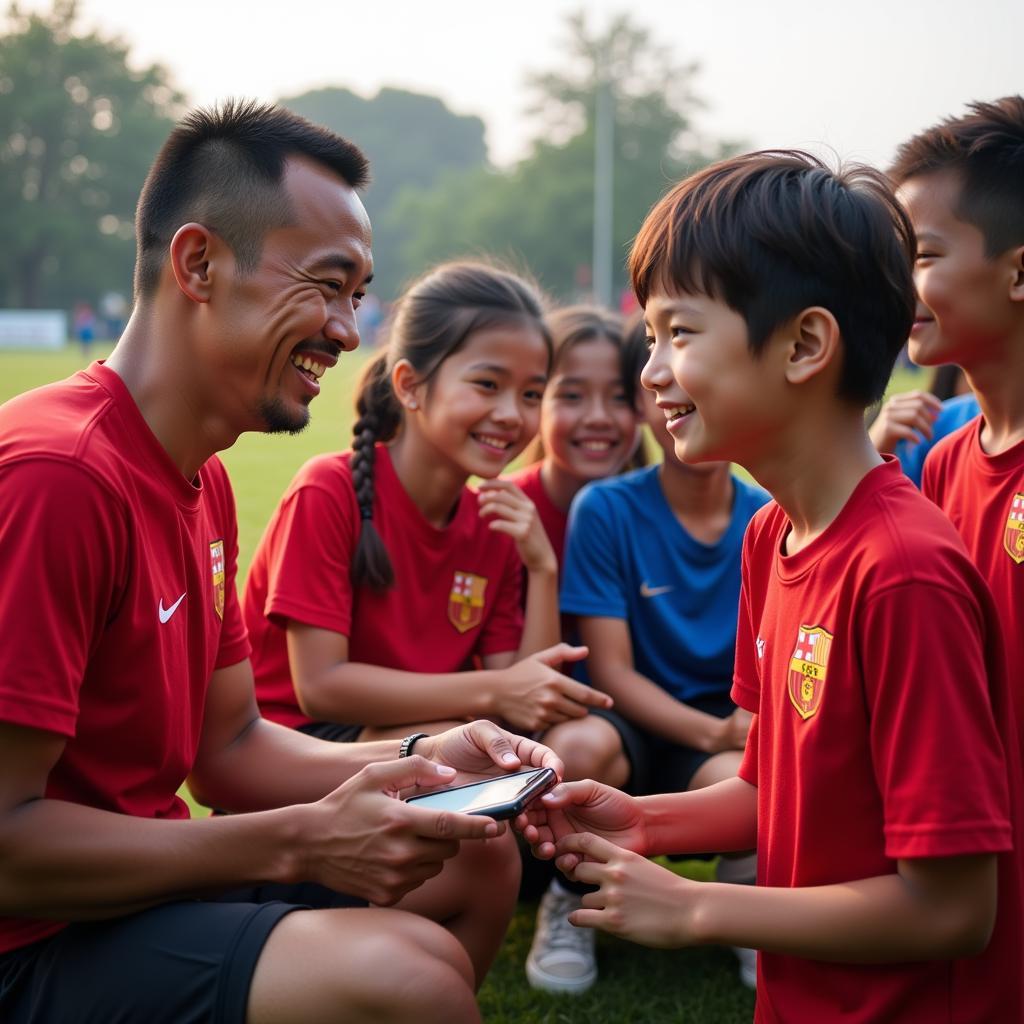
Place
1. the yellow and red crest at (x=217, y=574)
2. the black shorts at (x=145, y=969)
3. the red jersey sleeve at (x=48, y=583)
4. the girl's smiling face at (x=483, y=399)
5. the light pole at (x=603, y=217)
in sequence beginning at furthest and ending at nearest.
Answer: the light pole at (x=603, y=217)
the girl's smiling face at (x=483, y=399)
the yellow and red crest at (x=217, y=574)
the black shorts at (x=145, y=969)
the red jersey sleeve at (x=48, y=583)

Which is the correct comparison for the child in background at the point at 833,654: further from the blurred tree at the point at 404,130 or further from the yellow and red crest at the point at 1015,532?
the blurred tree at the point at 404,130

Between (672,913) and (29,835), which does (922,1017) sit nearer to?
(672,913)

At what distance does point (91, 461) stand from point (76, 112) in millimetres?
68405

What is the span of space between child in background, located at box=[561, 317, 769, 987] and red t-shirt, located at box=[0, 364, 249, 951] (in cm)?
160

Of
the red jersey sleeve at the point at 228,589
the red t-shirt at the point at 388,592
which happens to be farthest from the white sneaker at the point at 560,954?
the red jersey sleeve at the point at 228,589

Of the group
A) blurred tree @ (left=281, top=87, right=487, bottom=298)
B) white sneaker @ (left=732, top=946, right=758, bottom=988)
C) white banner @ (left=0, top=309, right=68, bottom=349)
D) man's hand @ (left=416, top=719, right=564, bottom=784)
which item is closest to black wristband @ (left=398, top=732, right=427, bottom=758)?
man's hand @ (left=416, top=719, right=564, bottom=784)

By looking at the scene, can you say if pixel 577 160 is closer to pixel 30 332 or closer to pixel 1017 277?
pixel 30 332

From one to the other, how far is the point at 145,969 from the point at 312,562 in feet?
5.34

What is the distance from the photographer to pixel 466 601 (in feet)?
12.9

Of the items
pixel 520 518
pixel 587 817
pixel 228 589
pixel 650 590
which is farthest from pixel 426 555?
pixel 587 817

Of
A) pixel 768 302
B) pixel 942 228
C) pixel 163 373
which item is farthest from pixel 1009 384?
pixel 163 373

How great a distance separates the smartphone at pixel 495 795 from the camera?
2201 millimetres

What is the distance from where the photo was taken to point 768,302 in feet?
7.02

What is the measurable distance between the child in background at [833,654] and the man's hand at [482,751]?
5.9 inches
